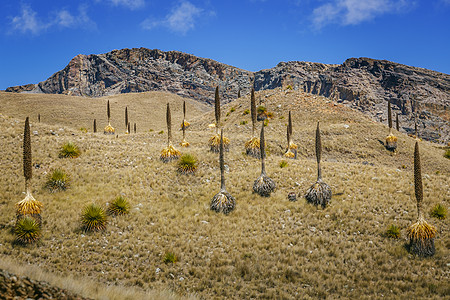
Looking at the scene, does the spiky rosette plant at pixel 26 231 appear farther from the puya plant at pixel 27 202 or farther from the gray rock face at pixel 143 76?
the gray rock face at pixel 143 76

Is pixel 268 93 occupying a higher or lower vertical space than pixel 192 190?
higher

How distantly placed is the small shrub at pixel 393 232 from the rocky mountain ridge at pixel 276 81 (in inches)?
3566

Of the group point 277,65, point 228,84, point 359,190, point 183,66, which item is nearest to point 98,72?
point 183,66

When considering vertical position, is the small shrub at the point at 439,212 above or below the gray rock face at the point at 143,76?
below

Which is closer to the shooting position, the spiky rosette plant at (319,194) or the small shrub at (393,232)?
the small shrub at (393,232)

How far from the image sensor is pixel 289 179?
2270cm

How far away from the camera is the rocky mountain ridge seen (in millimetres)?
108938

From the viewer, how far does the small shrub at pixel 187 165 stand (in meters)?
23.1

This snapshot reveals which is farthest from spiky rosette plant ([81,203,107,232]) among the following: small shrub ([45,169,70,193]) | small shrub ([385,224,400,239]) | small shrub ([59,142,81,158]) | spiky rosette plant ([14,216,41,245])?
small shrub ([385,224,400,239])

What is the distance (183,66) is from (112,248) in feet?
597

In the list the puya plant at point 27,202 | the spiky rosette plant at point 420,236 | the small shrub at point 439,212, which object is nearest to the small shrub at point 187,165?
the puya plant at point 27,202

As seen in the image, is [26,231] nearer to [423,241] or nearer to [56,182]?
[56,182]

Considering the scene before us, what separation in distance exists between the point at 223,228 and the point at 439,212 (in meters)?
13.6

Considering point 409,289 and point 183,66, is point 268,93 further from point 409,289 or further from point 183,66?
point 183,66
